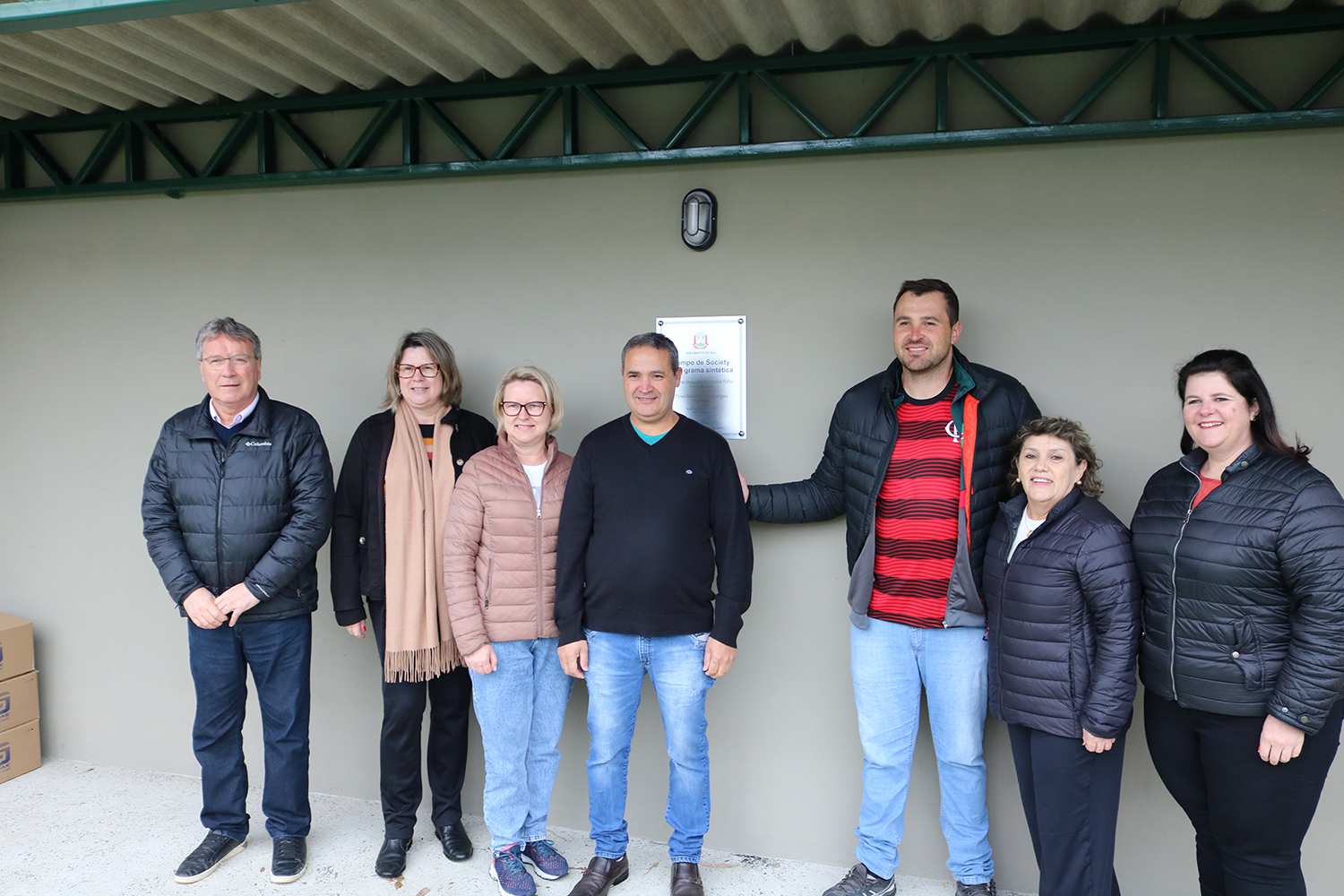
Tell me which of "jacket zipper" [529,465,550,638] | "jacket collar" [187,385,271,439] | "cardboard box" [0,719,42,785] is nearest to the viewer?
"jacket zipper" [529,465,550,638]

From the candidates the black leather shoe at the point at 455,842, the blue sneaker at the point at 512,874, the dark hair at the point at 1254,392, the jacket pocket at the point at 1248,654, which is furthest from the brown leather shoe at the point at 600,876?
the dark hair at the point at 1254,392

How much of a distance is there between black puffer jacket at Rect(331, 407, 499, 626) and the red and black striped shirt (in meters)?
1.54

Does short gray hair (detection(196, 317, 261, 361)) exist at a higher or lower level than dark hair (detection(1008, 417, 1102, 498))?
higher

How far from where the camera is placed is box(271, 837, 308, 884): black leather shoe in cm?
299

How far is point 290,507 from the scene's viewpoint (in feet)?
9.81

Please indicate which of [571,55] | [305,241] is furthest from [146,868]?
[571,55]

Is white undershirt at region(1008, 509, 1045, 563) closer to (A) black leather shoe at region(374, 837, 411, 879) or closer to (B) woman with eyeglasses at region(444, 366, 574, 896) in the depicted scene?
(B) woman with eyeglasses at region(444, 366, 574, 896)

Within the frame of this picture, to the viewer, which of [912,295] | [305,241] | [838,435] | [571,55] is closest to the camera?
[912,295]

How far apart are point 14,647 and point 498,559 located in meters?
2.76

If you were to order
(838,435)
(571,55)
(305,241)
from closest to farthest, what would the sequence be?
(838,435) → (571,55) → (305,241)

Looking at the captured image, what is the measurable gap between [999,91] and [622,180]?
1388 millimetres

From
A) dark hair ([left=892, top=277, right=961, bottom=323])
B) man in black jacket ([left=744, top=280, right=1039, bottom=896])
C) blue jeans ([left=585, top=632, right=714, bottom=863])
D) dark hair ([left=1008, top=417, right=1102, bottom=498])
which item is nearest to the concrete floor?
blue jeans ([left=585, top=632, right=714, bottom=863])

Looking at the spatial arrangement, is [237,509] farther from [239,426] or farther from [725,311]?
[725,311]

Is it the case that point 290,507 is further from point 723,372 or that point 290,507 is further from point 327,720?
point 723,372
